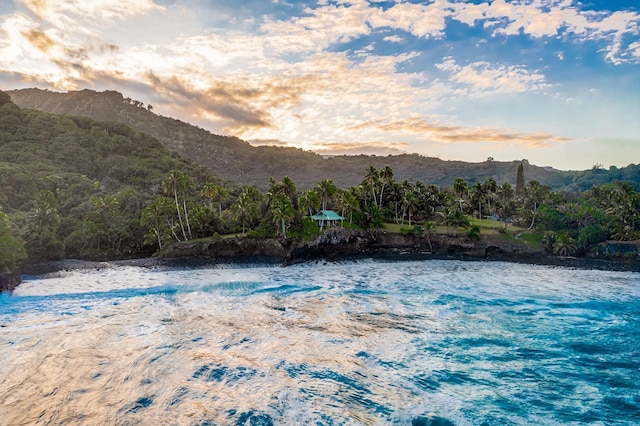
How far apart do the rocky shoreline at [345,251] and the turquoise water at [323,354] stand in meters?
16.7

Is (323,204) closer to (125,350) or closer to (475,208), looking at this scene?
(475,208)

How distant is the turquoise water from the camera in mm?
16406

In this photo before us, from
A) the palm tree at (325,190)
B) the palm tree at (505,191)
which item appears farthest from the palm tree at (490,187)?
the palm tree at (325,190)

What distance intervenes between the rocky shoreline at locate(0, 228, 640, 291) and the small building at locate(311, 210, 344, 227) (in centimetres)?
436

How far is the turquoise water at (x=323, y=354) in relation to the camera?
16.4 m

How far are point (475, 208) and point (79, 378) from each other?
267 ft

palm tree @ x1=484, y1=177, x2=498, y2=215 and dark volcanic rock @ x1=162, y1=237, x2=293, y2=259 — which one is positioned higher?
palm tree @ x1=484, y1=177, x2=498, y2=215

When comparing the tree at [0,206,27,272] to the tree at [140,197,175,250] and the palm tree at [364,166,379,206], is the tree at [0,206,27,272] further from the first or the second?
the palm tree at [364,166,379,206]

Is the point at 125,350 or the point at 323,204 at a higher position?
the point at 323,204

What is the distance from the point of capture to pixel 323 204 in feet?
244

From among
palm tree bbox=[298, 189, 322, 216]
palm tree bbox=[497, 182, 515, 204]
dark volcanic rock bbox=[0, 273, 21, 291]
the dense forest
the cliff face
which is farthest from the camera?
palm tree bbox=[497, 182, 515, 204]

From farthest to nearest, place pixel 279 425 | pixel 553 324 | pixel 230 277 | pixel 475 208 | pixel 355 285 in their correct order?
pixel 475 208 < pixel 230 277 < pixel 355 285 < pixel 553 324 < pixel 279 425

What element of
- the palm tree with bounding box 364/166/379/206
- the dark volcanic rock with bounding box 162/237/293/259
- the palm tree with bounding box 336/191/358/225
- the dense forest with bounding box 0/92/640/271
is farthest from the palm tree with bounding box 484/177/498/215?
the dark volcanic rock with bounding box 162/237/293/259

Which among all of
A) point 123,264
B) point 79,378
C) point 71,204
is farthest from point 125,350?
point 71,204
